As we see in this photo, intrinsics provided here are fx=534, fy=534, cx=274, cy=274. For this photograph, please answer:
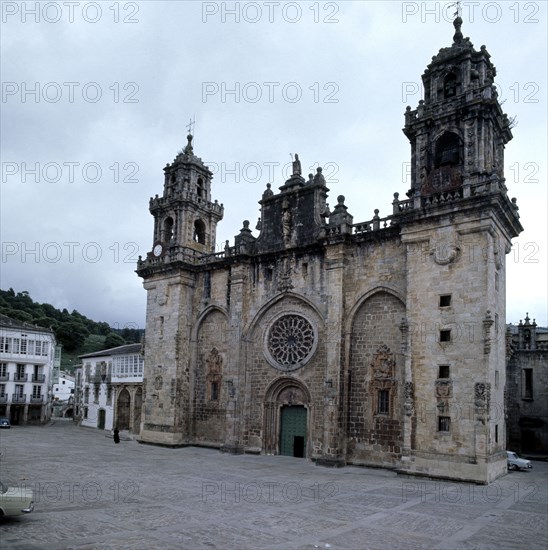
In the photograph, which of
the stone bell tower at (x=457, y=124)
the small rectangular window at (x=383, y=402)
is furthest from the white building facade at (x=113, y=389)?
the stone bell tower at (x=457, y=124)

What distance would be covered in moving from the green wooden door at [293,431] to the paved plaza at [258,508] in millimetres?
2238

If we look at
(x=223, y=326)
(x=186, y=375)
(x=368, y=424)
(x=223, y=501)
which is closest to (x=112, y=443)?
(x=186, y=375)

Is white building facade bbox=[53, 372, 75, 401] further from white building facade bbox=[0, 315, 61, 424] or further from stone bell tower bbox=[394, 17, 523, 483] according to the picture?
stone bell tower bbox=[394, 17, 523, 483]

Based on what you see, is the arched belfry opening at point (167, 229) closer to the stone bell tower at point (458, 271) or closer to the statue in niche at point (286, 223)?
the statue in niche at point (286, 223)

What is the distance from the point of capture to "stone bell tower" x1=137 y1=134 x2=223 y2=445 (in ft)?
103

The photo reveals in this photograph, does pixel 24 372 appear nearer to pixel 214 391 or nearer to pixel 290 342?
pixel 214 391

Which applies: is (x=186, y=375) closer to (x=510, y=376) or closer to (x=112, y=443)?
(x=112, y=443)

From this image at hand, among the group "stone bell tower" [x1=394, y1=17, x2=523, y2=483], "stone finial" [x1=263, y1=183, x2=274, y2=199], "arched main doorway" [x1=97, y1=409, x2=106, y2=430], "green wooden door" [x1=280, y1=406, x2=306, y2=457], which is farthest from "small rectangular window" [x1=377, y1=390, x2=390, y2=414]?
"arched main doorway" [x1=97, y1=409, x2=106, y2=430]

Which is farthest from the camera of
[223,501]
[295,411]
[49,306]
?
[49,306]

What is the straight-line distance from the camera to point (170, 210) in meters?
35.2

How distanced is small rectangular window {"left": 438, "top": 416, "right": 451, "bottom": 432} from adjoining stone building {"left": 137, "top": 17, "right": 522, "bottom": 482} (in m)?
0.09

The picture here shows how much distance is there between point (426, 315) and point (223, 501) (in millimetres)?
11059

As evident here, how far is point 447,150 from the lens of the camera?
78.5ft

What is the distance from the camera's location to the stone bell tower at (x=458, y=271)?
2002 cm
